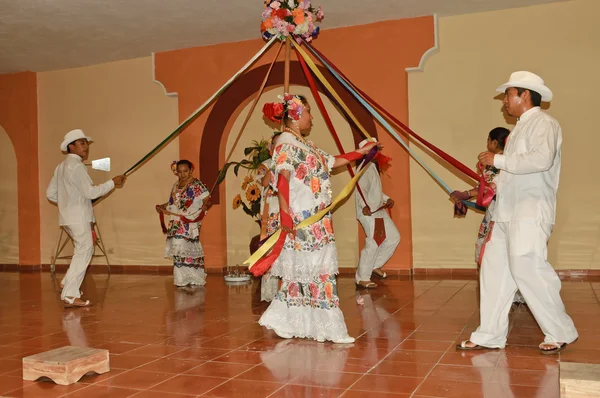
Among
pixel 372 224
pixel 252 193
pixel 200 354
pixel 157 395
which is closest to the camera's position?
pixel 157 395

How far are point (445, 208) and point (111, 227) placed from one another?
5.41 meters

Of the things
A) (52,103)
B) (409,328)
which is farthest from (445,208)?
(52,103)

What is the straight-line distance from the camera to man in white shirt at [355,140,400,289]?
7198mm

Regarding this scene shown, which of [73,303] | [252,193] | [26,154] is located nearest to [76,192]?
[73,303]

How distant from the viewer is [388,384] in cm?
333

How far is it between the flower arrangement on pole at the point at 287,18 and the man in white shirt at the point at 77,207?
7.23ft

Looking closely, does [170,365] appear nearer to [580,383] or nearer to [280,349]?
[280,349]

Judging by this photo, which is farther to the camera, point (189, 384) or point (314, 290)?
point (314, 290)

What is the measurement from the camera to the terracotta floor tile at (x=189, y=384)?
332 centimetres

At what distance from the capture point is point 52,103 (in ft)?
35.5


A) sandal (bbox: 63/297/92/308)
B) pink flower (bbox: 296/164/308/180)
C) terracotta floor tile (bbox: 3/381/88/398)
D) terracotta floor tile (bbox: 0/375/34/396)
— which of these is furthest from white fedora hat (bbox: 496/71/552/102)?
sandal (bbox: 63/297/92/308)

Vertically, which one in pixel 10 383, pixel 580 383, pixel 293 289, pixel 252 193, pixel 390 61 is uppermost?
pixel 390 61

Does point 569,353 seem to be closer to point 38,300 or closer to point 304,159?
point 304,159

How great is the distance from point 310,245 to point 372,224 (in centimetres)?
310
